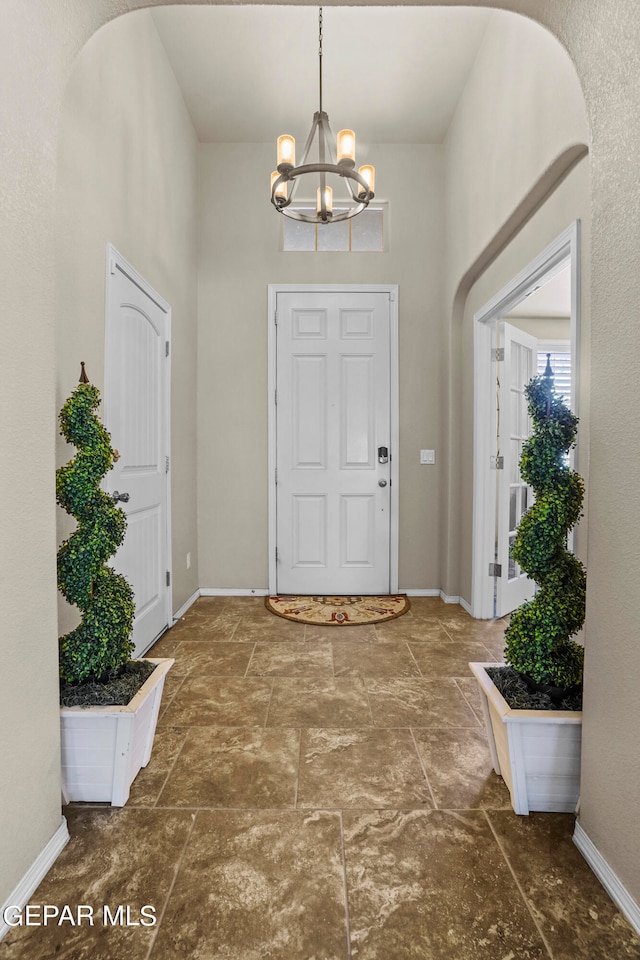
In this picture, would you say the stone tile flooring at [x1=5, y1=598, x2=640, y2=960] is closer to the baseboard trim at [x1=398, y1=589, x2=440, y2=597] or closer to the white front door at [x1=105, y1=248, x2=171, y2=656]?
the white front door at [x1=105, y1=248, x2=171, y2=656]

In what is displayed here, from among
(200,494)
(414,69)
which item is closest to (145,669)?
(200,494)

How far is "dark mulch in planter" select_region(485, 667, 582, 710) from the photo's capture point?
5.15 ft

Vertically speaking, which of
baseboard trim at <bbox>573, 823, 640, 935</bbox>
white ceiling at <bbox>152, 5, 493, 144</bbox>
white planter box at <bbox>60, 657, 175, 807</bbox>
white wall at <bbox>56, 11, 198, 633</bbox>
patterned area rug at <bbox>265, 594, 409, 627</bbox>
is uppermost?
white ceiling at <bbox>152, 5, 493, 144</bbox>

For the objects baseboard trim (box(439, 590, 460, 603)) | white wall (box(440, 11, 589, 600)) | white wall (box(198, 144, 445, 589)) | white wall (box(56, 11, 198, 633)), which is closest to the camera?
white wall (box(56, 11, 198, 633))

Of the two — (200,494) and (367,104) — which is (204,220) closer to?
(367,104)

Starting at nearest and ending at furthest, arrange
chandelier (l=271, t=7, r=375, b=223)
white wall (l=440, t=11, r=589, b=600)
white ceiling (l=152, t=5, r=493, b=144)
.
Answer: white wall (l=440, t=11, r=589, b=600) → chandelier (l=271, t=7, r=375, b=223) → white ceiling (l=152, t=5, r=493, b=144)

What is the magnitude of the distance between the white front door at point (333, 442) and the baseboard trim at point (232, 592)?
0.18m

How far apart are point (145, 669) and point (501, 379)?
2.77 m

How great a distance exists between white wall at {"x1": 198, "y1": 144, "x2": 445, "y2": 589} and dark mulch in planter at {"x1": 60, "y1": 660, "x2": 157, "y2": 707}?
234 cm

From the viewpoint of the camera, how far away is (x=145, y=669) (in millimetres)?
1815

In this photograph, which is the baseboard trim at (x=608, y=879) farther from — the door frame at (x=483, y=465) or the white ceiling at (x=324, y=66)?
the white ceiling at (x=324, y=66)

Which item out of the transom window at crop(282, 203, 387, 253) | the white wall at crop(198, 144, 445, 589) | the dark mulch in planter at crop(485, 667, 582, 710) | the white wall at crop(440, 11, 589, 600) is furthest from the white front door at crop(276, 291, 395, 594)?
the dark mulch in planter at crop(485, 667, 582, 710)

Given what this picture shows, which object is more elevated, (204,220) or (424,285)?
(204,220)

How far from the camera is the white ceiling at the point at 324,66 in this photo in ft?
9.40
